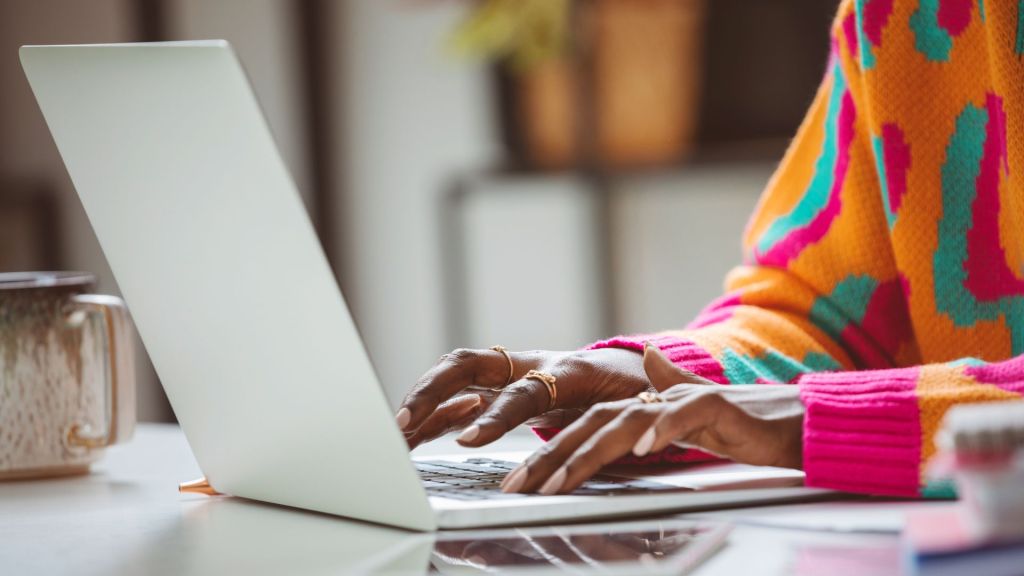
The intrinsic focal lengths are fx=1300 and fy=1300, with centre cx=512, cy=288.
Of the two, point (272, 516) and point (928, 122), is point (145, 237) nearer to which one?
point (272, 516)

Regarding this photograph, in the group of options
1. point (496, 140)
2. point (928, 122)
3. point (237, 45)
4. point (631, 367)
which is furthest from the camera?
point (237, 45)

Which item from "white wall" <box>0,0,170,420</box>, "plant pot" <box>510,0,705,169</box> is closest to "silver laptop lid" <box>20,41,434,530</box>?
"plant pot" <box>510,0,705,169</box>

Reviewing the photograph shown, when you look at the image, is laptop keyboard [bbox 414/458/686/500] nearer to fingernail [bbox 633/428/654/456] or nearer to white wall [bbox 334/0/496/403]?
fingernail [bbox 633/428/654/456]

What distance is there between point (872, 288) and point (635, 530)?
1.46 feet

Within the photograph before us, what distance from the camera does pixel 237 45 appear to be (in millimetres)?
2584

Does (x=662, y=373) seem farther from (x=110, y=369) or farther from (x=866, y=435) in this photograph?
(x=110, y=369)

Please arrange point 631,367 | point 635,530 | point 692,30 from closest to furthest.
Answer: point 635,530 → point 631,367 → point 692,30

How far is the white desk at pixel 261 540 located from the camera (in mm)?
522

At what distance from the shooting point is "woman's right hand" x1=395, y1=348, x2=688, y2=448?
2.46 ft

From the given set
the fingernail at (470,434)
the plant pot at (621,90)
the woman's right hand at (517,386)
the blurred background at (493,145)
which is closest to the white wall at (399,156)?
the blurred background at (493,145)

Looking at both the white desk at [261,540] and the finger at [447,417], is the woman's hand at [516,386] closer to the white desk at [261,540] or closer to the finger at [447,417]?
the finger at [447,417]

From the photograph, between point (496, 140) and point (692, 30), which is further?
point (496, 140)

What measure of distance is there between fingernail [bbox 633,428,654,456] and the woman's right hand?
0.12 metres

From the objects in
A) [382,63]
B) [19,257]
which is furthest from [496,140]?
[19,257]
